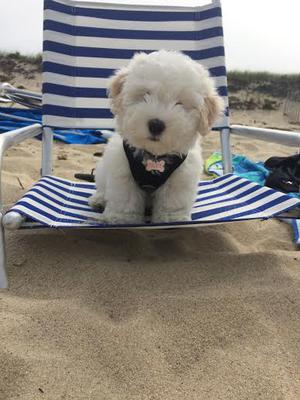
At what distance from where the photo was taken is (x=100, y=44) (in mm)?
3885

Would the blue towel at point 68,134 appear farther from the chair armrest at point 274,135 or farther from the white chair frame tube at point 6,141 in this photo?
the chair armrest at point 274,135

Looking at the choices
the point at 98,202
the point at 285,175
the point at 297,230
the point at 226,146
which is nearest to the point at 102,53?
the point at 226,146

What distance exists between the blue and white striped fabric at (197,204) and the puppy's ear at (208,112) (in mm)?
454

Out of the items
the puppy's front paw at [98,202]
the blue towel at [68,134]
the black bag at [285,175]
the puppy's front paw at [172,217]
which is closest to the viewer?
the puppy's front paw at [172,217]

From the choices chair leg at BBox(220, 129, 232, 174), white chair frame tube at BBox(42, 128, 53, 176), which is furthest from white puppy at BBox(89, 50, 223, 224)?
chair leg at BBox(220, 129, 232, 174)

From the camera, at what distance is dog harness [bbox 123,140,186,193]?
8.07ft

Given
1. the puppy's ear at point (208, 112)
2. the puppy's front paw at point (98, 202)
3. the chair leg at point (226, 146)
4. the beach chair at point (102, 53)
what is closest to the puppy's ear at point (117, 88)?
the puppy's ear at point (208, 112)

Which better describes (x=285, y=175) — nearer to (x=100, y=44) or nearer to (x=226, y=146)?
(x=226, y=146)

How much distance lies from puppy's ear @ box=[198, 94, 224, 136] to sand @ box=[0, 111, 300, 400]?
643 millimetres

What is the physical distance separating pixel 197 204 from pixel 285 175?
1550 millimetres

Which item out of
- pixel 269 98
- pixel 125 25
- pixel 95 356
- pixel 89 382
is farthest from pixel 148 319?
pixel 269 98

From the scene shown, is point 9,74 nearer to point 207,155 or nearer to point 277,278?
point 207,155

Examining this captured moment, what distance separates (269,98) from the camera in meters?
13.1

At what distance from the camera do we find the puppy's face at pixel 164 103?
2.25 metres
